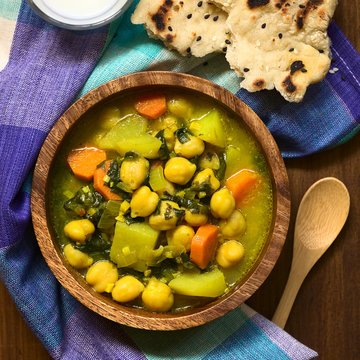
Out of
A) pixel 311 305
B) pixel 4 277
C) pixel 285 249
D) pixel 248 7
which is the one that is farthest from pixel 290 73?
pixel 4 277

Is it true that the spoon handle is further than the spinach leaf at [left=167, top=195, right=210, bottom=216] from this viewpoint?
Yes

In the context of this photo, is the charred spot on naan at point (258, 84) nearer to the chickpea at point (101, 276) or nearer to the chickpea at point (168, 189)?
the chickpea at point (168, 189)

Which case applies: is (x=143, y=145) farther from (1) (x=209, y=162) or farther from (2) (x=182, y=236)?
(2) (x=182, y=236)

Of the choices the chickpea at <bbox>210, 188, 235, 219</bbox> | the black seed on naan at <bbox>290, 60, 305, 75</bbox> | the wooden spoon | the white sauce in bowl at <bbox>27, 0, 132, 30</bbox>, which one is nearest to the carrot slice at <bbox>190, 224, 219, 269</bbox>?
the chickpea at <bbox>210, 188, 235, 219</bbox>

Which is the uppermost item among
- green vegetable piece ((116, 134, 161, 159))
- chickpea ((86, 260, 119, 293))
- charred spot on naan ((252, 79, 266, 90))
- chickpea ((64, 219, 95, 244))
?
charred spot on naan ((252, 79, 266, 90))

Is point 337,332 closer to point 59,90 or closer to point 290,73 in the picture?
point 290,73

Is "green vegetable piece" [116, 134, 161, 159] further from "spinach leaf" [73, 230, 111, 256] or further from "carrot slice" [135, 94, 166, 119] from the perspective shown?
"spinach leaf" [73, 230, 111, 256]

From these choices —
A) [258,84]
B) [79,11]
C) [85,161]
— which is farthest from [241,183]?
[79,11]

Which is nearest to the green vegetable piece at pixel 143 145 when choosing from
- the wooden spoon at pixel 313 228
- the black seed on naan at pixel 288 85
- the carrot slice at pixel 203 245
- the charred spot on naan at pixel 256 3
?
the carrot slice at pixel 203 245
